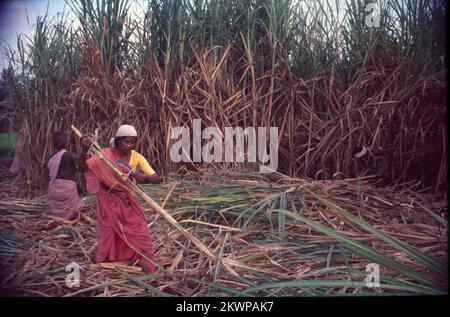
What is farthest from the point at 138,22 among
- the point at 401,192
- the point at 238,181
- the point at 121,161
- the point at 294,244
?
the point at 401,192

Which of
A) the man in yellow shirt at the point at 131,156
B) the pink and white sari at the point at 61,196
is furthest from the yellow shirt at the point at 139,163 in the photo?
the pink and white sari at the point at 61,196

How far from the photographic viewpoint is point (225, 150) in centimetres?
228

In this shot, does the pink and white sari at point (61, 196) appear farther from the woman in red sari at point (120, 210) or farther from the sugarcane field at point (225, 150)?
the woman in red sari at point (120, 210)

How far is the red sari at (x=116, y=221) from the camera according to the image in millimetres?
2043

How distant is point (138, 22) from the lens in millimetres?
2463

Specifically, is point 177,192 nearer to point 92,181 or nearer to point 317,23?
point 92,181

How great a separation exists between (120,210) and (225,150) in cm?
63

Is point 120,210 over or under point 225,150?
under

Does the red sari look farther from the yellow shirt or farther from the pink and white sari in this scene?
the pink and white sari

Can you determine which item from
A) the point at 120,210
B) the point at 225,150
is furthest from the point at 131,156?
the point at 225,150

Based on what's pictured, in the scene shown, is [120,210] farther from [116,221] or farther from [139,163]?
[139,163]
